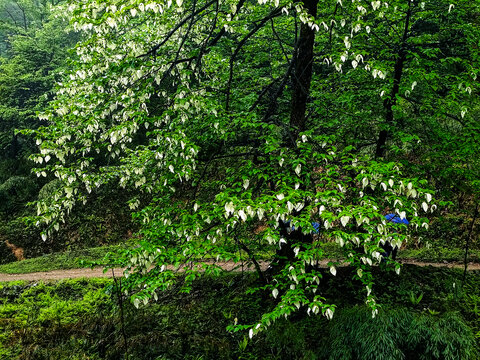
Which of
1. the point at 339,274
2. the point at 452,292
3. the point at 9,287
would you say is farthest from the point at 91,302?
the point at 452,292

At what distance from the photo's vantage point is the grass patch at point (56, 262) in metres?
14.8

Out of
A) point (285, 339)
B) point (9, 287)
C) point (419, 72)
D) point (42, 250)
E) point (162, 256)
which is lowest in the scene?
point (42, 250)

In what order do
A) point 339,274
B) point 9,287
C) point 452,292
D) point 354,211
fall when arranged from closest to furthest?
point 354,211
point 452,292
point 339,274
point 9,287

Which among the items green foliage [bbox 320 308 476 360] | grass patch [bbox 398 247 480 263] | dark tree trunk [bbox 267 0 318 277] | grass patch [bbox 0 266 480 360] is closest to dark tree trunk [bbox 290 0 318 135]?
dark tree trunk [bbox 267 0 318 277]

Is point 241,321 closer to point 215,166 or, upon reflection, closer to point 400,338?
point 400,338

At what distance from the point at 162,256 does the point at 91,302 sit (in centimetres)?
654

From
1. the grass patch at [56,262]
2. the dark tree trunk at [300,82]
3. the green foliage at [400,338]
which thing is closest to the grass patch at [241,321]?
the green foliage at [400,338]

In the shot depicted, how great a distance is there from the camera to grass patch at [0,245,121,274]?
14.8 metres

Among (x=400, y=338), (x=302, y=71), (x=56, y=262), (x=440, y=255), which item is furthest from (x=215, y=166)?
(x=56, y=262)

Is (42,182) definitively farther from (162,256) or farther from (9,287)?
(162,256)

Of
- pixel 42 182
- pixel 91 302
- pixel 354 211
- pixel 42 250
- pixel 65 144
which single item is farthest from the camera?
pixel 42 182

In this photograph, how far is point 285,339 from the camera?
668cm

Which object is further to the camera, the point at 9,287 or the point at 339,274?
the point at 9,287

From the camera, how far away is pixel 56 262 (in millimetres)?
15312
